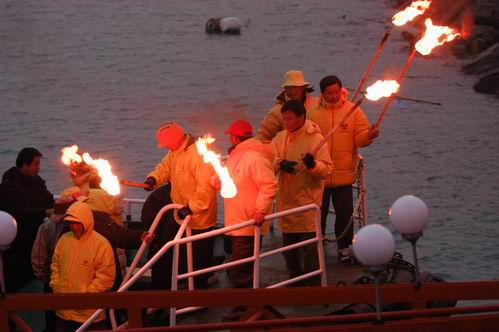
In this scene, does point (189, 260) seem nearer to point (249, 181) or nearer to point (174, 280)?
point (174, 280)

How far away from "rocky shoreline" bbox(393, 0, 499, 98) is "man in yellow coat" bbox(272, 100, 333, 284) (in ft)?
128

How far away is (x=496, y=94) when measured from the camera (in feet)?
157

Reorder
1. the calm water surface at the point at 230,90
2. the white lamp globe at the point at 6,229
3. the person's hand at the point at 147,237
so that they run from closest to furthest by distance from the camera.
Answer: the white lamp globe at the point at 6,229 → the person's hand at the point at 147,237 → the calm water surface at the point at 230,90

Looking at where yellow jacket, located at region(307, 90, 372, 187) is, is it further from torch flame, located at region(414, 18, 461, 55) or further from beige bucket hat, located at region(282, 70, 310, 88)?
torch flame, located at region(414, 18, 461, 55)

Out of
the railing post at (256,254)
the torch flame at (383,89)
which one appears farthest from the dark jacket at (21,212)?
the torch flame at (383,89)

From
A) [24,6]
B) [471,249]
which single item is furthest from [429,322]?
[24,6]

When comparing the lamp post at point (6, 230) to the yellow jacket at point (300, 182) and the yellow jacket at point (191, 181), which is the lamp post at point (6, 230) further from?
the yellow jacket at point (300, 182)

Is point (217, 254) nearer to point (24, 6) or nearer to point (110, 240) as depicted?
point (110, 240)

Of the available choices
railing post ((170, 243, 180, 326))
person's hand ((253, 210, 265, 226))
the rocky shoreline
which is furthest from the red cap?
the rocky shoreline

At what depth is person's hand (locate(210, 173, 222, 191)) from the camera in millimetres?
8180

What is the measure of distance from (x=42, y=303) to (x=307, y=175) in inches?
109

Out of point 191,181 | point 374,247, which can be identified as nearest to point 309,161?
point 191,181

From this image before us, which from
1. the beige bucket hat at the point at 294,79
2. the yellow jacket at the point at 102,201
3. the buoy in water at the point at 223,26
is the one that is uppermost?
the buoy in water at the point at 223,26

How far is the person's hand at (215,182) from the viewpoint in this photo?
8180 mm
